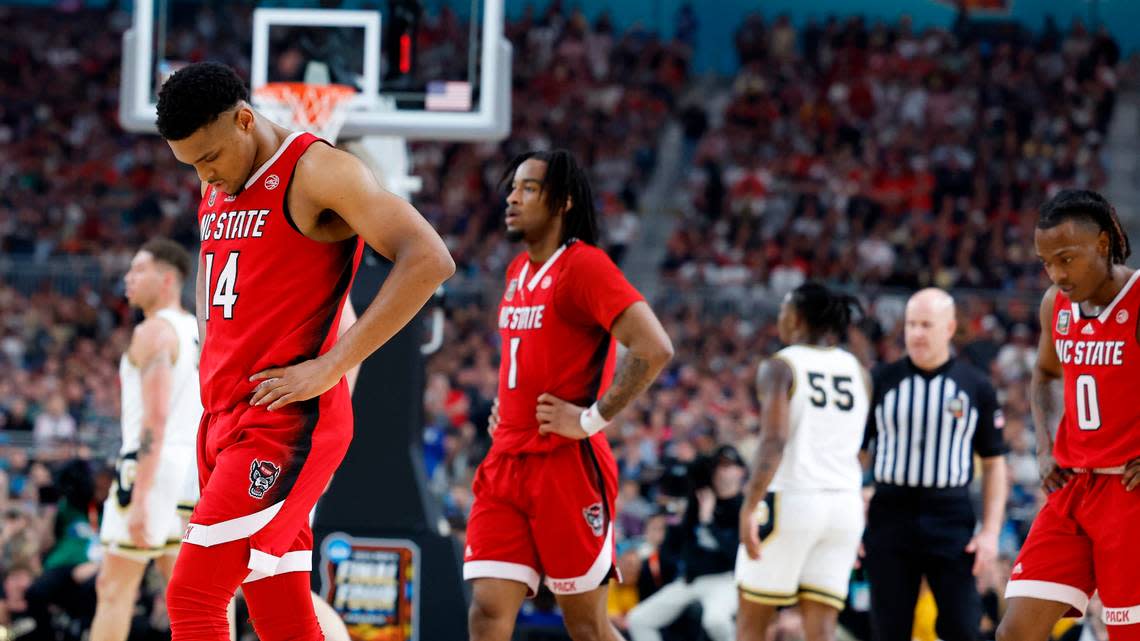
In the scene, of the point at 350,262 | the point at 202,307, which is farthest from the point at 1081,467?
the point at 202,307

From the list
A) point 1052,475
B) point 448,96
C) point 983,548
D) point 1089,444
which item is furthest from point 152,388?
point 1089,444

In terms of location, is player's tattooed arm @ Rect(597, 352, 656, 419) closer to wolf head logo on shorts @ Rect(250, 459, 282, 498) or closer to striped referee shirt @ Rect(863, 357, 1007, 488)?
wolf head logo on shorts @ Rect(250, 459, 282, 498)

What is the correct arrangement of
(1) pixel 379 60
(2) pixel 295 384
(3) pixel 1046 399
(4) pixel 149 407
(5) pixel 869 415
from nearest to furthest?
(2) pixel 295 384 < (3) pixel 1046 399 < (4) pixel 149 407 < (5) pixel 869 415 < (1) pixel 379 60

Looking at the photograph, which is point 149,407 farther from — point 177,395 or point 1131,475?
point 1131,475

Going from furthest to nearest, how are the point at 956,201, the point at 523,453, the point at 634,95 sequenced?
the point at 634,95 → the point at 956,201 → the point at 523,453

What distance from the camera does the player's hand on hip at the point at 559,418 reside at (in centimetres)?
543

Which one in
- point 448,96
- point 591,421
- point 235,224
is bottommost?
point 591,421

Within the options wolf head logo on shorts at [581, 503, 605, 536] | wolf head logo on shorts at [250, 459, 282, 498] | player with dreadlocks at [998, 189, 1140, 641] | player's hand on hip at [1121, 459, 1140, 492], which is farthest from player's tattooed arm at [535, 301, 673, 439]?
player's hand on hip at [1121, 459, 1140, 492]

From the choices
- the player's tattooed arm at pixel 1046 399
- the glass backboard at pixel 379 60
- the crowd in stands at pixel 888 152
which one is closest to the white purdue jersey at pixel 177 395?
the glass backboard at pixel 379 60

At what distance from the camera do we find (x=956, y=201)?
20.0 metres

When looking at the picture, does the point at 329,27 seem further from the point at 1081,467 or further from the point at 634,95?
the point at 634,95

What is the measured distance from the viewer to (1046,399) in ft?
19.2

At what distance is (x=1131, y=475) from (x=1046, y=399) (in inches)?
35.4

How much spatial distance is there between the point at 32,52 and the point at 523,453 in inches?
850
